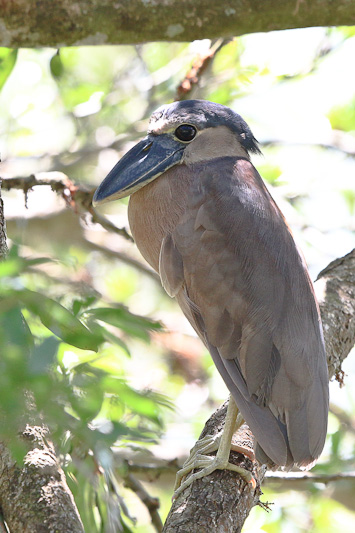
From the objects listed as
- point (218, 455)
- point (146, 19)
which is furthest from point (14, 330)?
point (146, 19)

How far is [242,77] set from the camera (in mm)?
3721

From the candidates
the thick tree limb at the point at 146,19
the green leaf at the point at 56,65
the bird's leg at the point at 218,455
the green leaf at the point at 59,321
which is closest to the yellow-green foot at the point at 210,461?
the bird's leg at the point at 218,455

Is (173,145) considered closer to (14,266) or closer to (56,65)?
(56,65)

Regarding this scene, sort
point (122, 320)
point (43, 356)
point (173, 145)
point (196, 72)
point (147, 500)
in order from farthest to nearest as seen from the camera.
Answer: point (196, 72)
point (173, 145)
point (147, 500)
point (122, 320)
point (43, 356)

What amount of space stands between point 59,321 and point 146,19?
4.55ft

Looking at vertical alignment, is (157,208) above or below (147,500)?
above

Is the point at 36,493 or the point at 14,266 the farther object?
the point at 36,493

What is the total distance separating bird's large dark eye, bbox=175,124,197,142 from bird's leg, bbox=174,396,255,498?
97 cm

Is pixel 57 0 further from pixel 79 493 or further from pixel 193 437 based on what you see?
pixel 193 437

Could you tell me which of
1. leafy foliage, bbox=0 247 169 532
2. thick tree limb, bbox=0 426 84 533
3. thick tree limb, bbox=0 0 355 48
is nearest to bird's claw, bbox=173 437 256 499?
thick tree limb, bbox=0 426 84 533

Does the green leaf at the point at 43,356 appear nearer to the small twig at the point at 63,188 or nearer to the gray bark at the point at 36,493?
the gray bark at the point at 36,493

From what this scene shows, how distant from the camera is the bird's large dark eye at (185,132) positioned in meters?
2.49

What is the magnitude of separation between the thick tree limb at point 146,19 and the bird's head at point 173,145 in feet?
1.02

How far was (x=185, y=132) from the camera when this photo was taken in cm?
250
